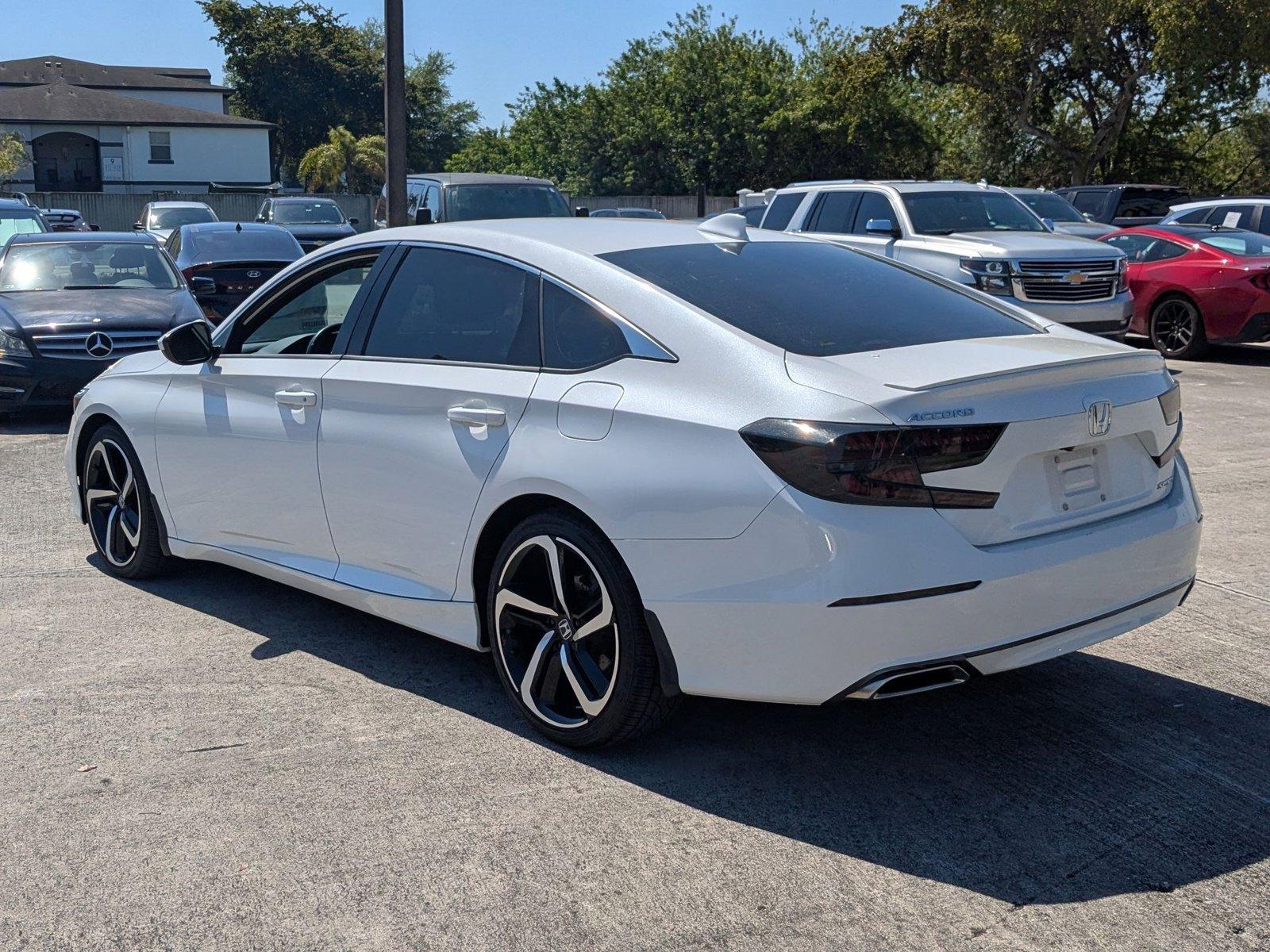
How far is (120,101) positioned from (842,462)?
65.4 metres

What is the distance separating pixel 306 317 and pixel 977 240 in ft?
30.7

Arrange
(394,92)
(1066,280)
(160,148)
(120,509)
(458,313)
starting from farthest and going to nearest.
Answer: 1. (160,148)
2. (394,92)
3. (1066,280)
4. (120,509)
5. (458,313)

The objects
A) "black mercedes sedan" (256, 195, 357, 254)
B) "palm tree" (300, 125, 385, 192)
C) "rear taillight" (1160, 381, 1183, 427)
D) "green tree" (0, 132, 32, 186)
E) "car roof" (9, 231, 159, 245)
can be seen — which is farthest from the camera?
"palm tree" (300, 125, 385, 192)

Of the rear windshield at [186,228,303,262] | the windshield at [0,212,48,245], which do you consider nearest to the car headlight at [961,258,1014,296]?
the rear windshield at [186,228,303,262]

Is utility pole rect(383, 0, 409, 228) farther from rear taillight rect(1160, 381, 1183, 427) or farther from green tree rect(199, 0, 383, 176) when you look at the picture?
green tree rect(199, 0, 383, 176)

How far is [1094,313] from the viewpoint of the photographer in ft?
44.2

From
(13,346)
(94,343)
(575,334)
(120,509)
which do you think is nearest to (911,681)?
(575,334)

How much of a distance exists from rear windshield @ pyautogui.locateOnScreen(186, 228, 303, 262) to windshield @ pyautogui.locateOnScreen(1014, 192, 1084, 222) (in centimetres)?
972

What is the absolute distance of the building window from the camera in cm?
6066

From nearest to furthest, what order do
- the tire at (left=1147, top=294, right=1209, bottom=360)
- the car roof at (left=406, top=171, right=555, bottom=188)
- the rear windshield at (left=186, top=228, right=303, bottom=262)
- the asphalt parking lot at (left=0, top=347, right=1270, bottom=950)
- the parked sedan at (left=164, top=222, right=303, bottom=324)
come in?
1. the asphalt parking lot at (left=0, top=347, right=1270, bottom=950)
2. the tire at (left=1147, top=294, right=1209, bottom=360)
3. the parked sedan at (left=164, top=222, right=303, bottom=324)
4. the rear windshield at (left=186, top=228, right=303, bottom=262)
5. the car roof at (left=406, top=171, right=555, bottom=188)

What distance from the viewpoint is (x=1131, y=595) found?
4121 millimetres

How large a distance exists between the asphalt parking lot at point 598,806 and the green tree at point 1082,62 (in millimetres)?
30819

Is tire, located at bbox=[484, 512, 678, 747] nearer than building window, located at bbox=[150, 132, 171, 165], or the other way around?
tire, located at bbox=[484, 512, 678, 747]

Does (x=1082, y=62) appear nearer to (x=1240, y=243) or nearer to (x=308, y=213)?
(x=308, y=213)
